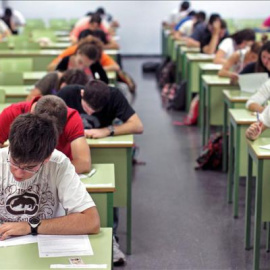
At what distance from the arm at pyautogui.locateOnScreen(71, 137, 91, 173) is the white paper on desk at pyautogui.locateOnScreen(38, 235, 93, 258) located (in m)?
0.87

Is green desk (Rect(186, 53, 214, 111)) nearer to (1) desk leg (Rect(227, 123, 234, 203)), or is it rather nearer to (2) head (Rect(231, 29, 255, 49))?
(2) head (Rect(231, 29, 255, 49))

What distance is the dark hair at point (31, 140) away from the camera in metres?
2.55

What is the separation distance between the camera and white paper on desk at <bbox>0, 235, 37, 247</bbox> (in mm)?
2725

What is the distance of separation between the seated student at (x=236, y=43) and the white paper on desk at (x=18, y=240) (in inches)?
184

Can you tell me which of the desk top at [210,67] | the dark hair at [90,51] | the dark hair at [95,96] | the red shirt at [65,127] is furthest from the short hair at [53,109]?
the desk top at [210,67]

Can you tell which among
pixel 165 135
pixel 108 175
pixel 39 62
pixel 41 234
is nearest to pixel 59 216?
pixel 41 234

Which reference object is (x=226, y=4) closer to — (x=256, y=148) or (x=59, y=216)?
(x=256, y=148)

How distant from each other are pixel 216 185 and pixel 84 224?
3214 mm

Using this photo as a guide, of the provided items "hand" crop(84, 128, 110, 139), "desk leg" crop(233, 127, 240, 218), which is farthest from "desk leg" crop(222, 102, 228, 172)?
"hand" crop(84, 128, 110, 139)

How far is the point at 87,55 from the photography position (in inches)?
234

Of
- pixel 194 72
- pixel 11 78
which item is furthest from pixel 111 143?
pixel 194 72

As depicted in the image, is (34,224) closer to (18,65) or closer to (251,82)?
(251,82)

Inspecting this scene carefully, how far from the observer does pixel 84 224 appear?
2.81 meters

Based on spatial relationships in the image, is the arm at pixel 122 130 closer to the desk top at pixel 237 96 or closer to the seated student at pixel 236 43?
the desk top at pixel 237 96
